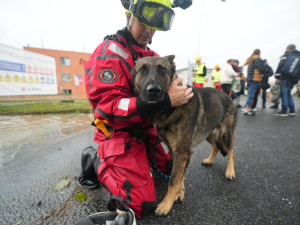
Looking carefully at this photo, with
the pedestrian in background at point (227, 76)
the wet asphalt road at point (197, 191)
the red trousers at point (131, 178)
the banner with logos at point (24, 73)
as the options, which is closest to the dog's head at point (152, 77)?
the red trousers at point (131, 178)

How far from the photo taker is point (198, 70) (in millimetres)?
8211

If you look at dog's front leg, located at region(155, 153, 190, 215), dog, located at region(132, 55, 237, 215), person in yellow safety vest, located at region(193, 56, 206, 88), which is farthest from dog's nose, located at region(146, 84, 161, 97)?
person in yellow safety vest, located at region(193, 56, 206, 88)

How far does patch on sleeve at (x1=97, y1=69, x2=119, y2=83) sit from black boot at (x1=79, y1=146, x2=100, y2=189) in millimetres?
1020

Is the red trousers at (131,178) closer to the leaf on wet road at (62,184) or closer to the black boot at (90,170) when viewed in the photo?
the black boot at (90,170)

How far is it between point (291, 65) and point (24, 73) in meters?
13.0

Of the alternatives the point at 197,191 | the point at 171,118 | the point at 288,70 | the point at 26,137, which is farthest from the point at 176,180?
the point at 288,70

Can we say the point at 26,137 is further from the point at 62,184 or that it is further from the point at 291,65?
the point at 291,65

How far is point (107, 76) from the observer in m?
1.60

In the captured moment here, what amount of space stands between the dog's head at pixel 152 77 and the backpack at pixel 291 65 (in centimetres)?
610

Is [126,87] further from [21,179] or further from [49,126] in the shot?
[49,126]

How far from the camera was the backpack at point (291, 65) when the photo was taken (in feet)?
18.5

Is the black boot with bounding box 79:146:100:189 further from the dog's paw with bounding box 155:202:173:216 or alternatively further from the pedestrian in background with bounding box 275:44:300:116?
the pedestrian in background with bounding box 275:44:300:116

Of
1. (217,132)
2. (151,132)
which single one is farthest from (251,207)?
(151,132)

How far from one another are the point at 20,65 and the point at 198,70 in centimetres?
991
